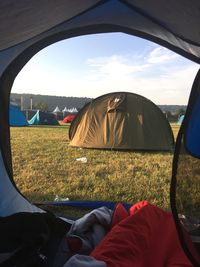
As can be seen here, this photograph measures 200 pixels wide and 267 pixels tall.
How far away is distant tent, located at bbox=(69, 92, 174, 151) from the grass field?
0.27 metres

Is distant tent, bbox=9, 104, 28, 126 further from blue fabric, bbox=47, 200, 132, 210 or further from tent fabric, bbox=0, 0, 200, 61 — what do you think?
tent fabric, bbox=0, 0, 200, 61

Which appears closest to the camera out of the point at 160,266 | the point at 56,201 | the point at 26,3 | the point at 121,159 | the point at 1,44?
the point at 26,3

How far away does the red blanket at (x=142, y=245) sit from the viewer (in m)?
1.72

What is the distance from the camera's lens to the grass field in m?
3.62

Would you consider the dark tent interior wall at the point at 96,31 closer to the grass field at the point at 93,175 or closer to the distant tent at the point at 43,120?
the grass field at the point at 93,175

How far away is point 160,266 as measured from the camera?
1.76m

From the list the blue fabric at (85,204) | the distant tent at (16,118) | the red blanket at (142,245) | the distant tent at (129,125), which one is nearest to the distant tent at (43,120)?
the distant tent at (16,118)

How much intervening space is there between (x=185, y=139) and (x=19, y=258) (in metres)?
0.96

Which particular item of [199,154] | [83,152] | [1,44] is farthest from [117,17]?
[83,152]

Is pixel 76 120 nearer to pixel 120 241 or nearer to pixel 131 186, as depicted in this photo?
pixel 131 186

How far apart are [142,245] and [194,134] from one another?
596 mm

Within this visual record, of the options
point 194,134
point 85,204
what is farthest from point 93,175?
point 194,134

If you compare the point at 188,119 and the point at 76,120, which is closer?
the point at 188,119

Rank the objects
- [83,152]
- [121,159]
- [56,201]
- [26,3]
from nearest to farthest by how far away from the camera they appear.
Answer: [26,3] < [56,201] < [121,159] < [83,152]
